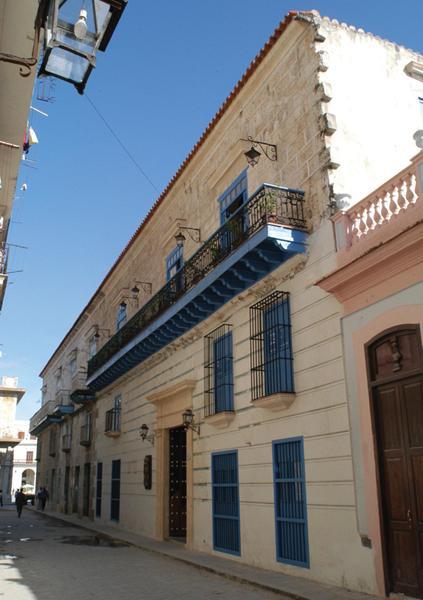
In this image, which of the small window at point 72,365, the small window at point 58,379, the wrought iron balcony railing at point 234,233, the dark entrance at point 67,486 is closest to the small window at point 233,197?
the wrought iron balcony railing at point 234,233

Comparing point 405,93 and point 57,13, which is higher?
point 405,93

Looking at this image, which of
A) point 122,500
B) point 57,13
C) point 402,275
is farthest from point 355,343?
point 122,500

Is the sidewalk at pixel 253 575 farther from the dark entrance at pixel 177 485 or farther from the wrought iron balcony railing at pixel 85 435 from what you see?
the wrought iron balcony railing at pixel 85 435

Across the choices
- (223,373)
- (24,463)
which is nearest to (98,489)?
(223,373)

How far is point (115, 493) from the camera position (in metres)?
18.1

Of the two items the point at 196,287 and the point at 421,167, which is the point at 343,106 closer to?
the point at 421,167

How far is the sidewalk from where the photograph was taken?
264 inches

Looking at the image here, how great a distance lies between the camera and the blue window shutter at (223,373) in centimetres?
1054

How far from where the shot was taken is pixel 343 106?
8805mm

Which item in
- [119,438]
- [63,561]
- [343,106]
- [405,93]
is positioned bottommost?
[63,561]

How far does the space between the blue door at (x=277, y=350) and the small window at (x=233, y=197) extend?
2820mm

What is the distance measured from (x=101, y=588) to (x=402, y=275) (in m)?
5.69

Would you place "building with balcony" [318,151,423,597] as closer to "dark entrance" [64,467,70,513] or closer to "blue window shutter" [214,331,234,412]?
"blue window shutter" [214,331,234,412]

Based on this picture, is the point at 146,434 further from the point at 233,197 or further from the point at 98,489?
the point at 98,489
